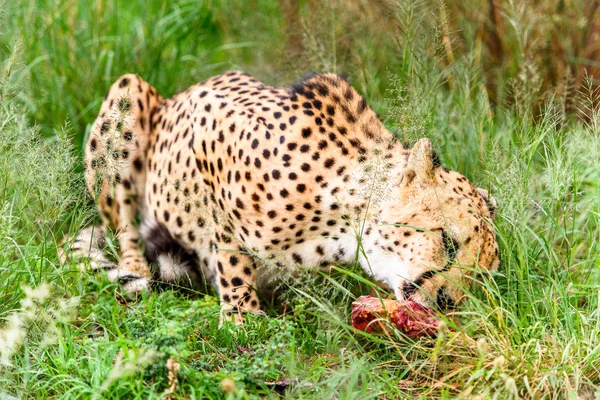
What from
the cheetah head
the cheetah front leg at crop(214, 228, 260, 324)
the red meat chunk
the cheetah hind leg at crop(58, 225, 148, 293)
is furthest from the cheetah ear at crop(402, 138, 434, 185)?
Result: the cheetah hind leg at crop(58, 225, 148, 293)

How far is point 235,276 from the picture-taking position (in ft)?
12.6

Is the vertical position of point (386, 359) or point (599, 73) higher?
point (599, 73)

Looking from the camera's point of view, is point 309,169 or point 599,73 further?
point 599,73

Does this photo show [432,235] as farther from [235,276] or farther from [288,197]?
[235,276]

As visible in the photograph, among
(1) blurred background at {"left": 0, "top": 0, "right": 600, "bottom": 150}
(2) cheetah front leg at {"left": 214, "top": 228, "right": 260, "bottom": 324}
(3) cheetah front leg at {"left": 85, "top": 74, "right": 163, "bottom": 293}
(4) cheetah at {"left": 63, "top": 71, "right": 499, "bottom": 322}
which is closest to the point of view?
(4) cheetah at {"left": 63, "top": 71, "right": 499, "bottom": 322}

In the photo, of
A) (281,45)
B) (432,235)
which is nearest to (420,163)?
(432,235)

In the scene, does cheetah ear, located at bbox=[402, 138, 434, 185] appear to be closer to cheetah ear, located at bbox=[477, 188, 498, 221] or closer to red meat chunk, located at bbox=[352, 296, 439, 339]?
cheetah ear, located at bbox=[477, 188, 498, 221]

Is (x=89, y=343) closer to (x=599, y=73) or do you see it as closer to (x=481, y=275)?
(x=481, y=275)

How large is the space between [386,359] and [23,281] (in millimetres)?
1494

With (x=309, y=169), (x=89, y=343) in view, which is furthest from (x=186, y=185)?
(x=89, y=343)

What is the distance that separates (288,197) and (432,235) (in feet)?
2.12

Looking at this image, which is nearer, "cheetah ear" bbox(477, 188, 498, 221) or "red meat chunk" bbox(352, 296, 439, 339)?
"red meat chunk" bbox(352, 296, 439, 339)

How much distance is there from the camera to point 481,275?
322 cm

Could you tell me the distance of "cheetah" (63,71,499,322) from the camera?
3.33 m
